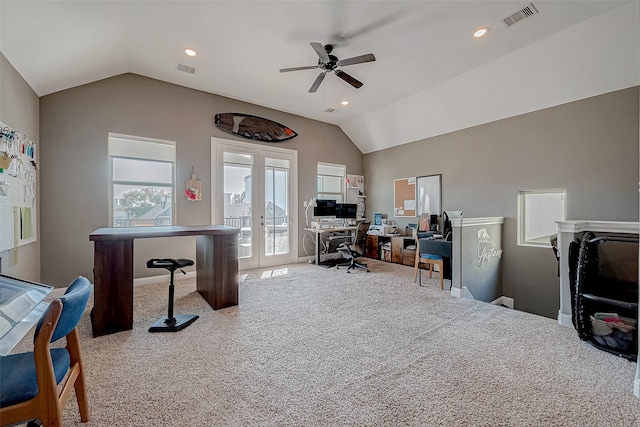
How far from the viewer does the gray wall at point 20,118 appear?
8.29ft

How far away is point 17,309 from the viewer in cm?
124

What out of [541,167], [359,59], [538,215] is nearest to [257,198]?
[359,59]

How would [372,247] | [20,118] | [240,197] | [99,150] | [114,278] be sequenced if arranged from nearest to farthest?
[114,278] < [20,118] < [99,150] < [240,197] < [372,247]

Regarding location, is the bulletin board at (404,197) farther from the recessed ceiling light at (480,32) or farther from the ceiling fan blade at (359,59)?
the ceiling fan blade at (359,59)

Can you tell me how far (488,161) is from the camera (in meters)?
4.71

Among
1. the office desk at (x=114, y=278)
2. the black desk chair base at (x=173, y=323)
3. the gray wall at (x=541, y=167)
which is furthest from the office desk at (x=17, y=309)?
the gray wall at (x=541, y=167)

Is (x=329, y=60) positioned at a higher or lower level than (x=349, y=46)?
lower

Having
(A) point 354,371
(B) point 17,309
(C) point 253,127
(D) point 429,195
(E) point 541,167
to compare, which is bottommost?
(A) point 354,371

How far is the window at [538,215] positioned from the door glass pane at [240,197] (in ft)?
16.1

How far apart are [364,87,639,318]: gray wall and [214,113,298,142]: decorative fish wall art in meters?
3.10

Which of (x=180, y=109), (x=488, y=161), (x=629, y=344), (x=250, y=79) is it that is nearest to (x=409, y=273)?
(x=488, y=161)

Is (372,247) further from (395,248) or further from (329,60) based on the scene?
(329,60)

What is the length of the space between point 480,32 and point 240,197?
4409mm

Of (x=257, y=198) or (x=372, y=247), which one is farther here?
(x=372, y=247)
